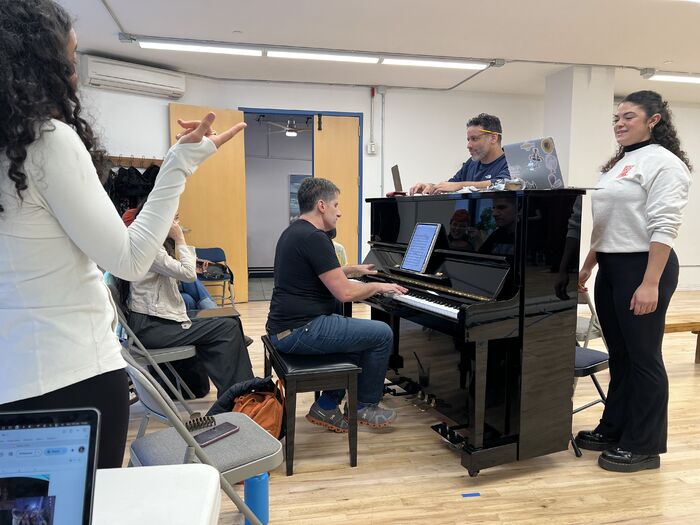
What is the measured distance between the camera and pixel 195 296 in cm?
391

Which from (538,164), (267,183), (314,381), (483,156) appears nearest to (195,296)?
(314,381)

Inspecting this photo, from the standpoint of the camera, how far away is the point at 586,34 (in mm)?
4703

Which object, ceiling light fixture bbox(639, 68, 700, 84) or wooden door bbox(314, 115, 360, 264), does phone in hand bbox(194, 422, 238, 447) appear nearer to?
wooden door bbox(314, 115, 360, 264)

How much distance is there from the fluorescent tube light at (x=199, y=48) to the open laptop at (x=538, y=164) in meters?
3.71

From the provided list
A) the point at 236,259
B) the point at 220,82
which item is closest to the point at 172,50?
the point at 220,82

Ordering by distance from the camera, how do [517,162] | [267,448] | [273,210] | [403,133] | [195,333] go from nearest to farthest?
[267,448]
[517,162]
[195,333]
[403,133]
[273,210]

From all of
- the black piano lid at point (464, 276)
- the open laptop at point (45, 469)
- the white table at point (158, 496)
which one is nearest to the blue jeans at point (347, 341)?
the black piano lid at point (464, 276)

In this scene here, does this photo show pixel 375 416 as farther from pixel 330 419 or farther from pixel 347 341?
pixel 347 341

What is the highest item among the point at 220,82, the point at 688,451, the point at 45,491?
the point at 220,82

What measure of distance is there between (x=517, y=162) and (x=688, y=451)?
1.71 metres

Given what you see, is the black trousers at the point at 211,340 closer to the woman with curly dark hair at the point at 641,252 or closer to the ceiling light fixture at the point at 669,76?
the woman with curly dark hair at the point at 641,252

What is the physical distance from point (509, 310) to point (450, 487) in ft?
2.72

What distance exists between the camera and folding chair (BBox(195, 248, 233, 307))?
221 inches

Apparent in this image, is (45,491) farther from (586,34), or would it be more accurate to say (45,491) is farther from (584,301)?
(586,34)
